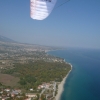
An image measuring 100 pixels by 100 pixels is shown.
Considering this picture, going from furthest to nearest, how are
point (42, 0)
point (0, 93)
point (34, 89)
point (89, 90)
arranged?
point (89, 90)
point (34, 89)
point (0, 93)
point (42, 0)

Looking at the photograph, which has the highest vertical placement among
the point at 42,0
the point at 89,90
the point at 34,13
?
the point at 42,0

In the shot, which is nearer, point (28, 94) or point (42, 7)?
point (42, 7)

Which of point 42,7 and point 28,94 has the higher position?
point 42,7

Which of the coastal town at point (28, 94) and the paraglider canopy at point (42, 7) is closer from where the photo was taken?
the paraglider canopy at point (42, 7)

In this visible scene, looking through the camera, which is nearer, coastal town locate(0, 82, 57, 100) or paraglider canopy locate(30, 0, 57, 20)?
paraglider canopy locate(30, 0, 57, 20)

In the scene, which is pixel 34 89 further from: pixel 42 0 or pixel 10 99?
pixel 42 0

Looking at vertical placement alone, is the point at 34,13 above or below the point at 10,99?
above

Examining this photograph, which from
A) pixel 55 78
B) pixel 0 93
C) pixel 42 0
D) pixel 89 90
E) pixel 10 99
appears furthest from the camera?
pixel 55 78

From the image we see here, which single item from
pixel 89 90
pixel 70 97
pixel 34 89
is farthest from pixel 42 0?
pixel 89 90

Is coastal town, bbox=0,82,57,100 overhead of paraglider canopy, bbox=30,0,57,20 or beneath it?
beneath

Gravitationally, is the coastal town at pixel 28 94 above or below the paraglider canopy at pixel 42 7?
below

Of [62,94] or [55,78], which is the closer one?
[62,94]
